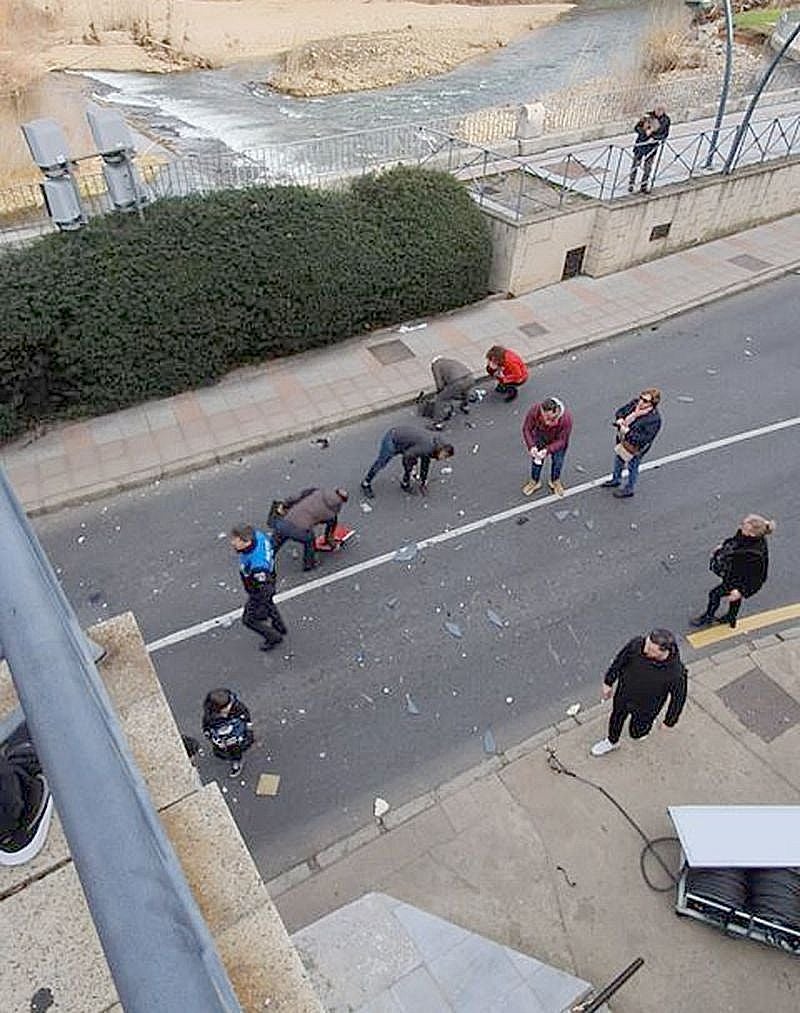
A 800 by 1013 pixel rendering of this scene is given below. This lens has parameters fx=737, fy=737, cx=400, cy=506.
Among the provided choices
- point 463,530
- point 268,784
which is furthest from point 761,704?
point 268,784

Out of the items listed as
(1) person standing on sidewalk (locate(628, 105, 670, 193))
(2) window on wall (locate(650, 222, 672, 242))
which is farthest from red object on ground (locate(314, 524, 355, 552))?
(1) person standing on sidewalk (locate(628, 105, 670, 193))

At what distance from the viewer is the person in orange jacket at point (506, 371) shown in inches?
394

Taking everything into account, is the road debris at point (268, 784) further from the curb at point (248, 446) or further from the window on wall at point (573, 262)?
the window on wall at point (573, 262)

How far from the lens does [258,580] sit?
640 centimetres

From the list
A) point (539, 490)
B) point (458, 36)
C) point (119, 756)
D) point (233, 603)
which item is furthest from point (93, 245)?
point (458, 36)

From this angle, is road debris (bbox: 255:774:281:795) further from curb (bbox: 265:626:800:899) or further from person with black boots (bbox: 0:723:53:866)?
person with black boots (bbox: 0:723:53:866)

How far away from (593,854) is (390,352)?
8.10m

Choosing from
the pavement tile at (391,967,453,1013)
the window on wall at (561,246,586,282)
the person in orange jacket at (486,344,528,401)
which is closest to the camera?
the pavement tile at (391,967,453,1013)

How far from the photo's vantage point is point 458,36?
36.0 m

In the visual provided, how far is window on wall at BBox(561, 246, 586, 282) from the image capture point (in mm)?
13367

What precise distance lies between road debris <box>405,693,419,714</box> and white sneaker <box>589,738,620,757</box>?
1556 millimetres

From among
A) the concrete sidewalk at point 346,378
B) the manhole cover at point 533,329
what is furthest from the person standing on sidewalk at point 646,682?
the manhole cover at point 533,329

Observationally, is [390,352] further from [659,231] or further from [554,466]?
[659,231]

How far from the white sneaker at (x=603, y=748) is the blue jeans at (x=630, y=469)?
3.46 meters
